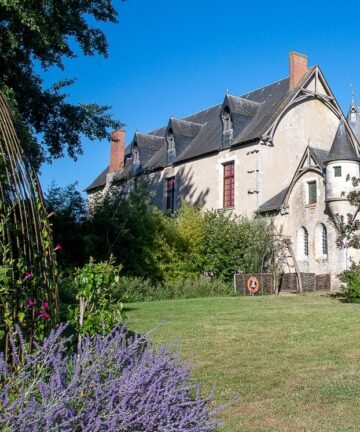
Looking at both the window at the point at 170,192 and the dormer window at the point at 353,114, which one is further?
the dormer window at the point at 353,114

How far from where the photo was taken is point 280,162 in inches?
981

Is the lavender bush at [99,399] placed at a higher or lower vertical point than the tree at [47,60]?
lower

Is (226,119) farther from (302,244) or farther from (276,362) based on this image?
(276,362)

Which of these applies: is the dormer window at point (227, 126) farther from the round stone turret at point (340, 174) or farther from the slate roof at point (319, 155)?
the round stone turret at point (340, 174)

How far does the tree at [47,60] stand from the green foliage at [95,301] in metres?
7.65

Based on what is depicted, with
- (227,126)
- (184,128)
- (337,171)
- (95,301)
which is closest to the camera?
(95,301)

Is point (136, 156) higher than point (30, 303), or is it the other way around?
point (136, 156)

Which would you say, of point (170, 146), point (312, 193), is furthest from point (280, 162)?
point (170, 146)

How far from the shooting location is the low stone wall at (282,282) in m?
19.6

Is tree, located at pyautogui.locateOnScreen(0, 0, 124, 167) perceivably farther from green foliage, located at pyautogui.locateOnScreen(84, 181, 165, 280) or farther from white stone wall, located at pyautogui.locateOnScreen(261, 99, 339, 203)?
white stone wall, located at pyautogui.locateOnScreen(261, 99, 339, 203)

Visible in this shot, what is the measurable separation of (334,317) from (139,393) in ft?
29.7

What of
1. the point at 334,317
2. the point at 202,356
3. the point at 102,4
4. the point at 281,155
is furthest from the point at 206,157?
the point at 202,356

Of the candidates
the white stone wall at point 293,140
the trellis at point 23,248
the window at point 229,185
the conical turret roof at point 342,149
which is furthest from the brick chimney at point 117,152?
the trellis at point 23,248

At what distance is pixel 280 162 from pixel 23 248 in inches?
893
